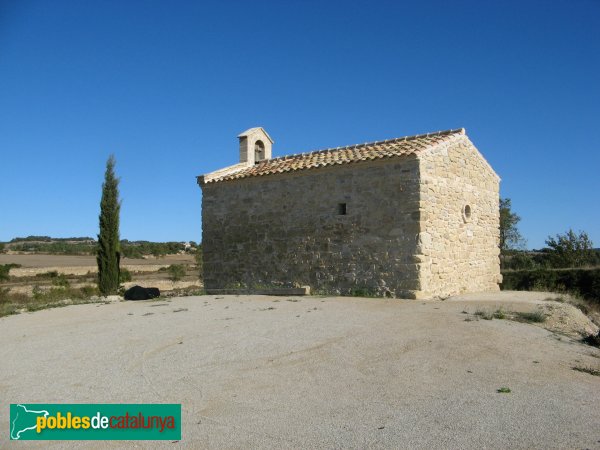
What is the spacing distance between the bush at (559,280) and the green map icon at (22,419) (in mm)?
17427

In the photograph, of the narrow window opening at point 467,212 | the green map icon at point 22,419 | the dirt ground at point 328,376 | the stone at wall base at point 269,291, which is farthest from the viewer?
the narrow window opening at point 467,212

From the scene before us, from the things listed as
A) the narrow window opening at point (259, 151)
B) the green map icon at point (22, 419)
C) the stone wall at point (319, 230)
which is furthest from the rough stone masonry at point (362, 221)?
the green map icon at point (22, 419)

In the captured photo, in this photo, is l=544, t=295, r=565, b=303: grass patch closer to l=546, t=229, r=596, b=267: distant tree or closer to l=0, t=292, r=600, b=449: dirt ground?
l=0, t=292, r=600, b=449: dirt ground

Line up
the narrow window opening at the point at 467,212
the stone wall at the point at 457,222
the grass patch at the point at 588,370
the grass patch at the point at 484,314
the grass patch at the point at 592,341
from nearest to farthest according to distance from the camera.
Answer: the grass patch at the point at 588,370 < the grass patch at the point at 592,341 < the grass patch at the point at 484,314 < the stone wall at the point at 457,222 < the narrow window opening at the point at 467,212

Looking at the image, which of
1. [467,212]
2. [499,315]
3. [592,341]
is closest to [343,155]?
[467,212]

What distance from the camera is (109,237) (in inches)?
761

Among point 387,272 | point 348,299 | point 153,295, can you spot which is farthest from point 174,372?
point 153,295

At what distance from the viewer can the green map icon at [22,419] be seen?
4.44 meters

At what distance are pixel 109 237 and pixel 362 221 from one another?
442 inches

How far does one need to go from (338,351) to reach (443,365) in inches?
56.6

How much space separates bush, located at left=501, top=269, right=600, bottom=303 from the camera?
18.5 m

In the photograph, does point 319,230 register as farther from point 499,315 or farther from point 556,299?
point 556,299

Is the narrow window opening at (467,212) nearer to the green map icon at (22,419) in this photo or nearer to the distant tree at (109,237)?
the green map icon at (22,419)

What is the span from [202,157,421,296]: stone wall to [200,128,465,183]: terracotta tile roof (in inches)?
7.9
